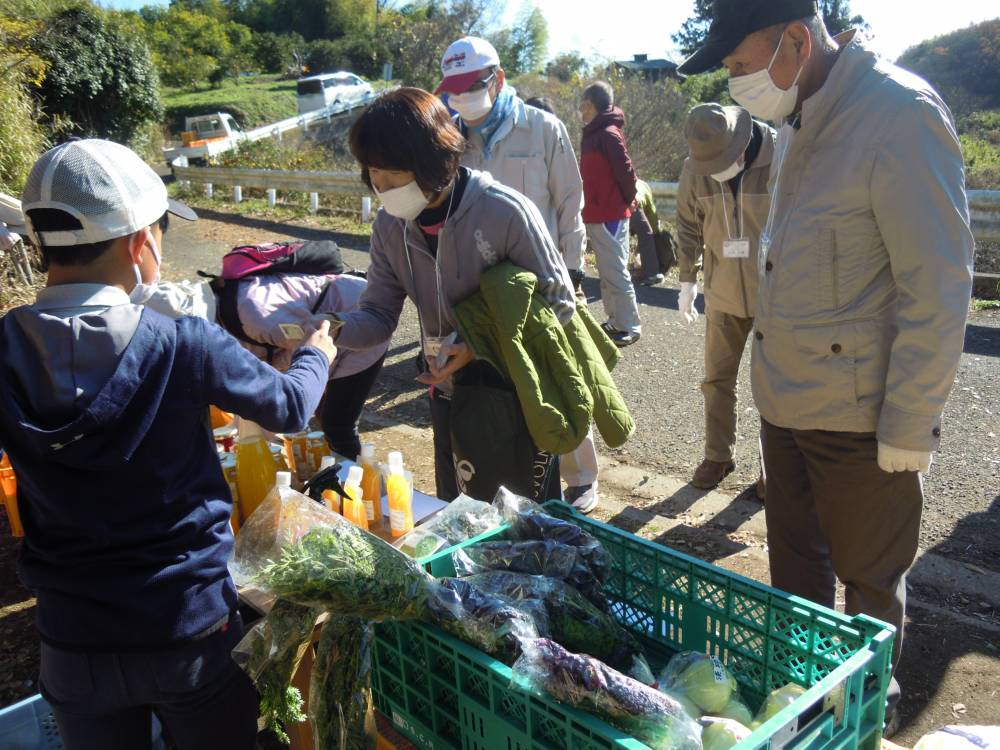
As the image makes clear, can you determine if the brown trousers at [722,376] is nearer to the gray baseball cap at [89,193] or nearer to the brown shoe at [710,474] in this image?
the brown shoe at [710,474]

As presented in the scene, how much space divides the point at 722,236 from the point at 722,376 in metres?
0.78

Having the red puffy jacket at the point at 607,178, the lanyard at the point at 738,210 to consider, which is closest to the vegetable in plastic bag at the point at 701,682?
the lanyard at the point at 738,210

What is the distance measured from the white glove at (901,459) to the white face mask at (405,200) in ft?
5.36

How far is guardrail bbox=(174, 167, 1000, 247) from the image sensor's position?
7.64m

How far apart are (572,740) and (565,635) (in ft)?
1.04

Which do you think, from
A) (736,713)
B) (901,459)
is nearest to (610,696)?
(736,713)

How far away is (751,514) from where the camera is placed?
13.5 ft

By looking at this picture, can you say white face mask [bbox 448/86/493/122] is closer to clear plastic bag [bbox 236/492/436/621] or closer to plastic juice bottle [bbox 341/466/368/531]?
plastic juice bottle [bbox 341/466/368/531]

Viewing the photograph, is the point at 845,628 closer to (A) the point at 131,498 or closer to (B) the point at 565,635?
(B) the point at 565,635

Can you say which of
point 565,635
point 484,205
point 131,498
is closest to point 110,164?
point 131,498

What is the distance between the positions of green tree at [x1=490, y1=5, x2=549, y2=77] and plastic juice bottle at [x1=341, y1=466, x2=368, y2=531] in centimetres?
4797

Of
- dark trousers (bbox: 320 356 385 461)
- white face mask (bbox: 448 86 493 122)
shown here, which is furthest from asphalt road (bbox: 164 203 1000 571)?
white face mask (bbox: 448 86 493 122)

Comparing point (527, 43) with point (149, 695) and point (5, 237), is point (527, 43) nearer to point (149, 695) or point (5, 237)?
point (5, 237)

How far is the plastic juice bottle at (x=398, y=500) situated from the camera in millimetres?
2656
